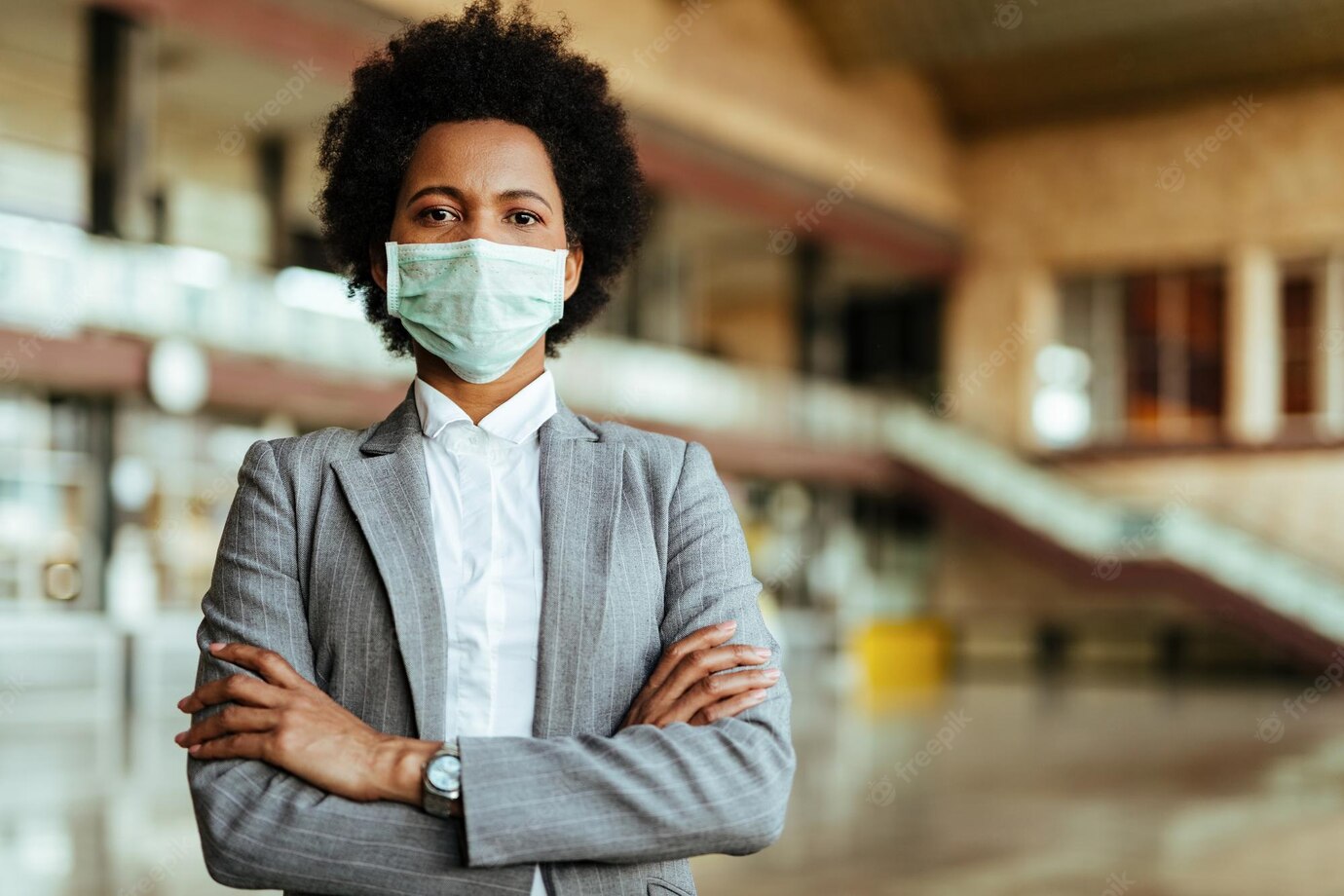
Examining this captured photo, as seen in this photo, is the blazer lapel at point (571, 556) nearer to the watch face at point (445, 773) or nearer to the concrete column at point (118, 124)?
the watch face at point (445, 773)

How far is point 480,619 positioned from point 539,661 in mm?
109

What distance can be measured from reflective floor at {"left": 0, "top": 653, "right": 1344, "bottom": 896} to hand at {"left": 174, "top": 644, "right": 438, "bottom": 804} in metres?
5.05

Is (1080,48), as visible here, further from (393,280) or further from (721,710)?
(721,710)

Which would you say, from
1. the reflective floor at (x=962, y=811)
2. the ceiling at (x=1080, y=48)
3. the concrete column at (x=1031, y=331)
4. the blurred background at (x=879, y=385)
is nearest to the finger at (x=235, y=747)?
the reflective floor at (x=962, y=811)

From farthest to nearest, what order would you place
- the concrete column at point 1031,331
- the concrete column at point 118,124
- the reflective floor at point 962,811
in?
the concrete column at point 1031,331 < the concrete column at point 118,124 < the reflective floor at point 962,811

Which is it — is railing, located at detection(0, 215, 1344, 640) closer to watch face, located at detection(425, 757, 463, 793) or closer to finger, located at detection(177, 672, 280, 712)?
finger, located at detection(177, 672, 280, 712)

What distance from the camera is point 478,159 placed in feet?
7.53

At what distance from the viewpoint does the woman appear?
2.02 m

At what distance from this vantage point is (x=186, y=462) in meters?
17.7

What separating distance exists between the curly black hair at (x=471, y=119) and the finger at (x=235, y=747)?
86cm

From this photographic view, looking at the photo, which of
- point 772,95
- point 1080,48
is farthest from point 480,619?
point 1080,48

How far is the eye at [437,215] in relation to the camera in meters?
2.29

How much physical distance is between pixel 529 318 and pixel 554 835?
0.81 metres

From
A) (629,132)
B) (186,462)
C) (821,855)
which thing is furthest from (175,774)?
(629,132)
